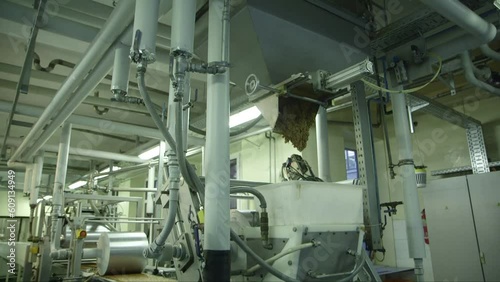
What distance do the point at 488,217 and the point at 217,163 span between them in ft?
9.61

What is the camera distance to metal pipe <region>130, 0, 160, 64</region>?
1.21 meters

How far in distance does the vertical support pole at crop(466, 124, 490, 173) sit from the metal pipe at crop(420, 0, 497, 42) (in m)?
2.13

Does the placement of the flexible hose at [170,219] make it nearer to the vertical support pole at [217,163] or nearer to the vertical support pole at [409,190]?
the vertical support pole at [217,163]

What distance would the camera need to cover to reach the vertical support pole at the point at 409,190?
191 centimetres

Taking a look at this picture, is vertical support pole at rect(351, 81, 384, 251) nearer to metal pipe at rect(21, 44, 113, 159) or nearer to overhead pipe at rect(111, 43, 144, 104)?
overhead pipe at rect(111, 43, 144, 104)

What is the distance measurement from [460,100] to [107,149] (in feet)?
18.3

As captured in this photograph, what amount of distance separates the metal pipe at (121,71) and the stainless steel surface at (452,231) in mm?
3191

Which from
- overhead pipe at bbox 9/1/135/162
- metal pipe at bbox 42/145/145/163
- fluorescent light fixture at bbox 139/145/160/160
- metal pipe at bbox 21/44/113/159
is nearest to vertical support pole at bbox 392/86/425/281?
overhead pipe at bbox 9/1/135/162

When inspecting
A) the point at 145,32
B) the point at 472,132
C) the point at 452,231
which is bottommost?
the point at 452,231

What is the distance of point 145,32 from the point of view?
129 centimetres

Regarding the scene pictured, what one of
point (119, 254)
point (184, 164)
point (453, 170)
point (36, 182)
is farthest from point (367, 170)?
point (36, 182)

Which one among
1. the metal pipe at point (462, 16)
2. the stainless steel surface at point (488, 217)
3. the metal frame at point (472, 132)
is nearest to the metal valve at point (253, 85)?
the metal pipe at point (462, 16)

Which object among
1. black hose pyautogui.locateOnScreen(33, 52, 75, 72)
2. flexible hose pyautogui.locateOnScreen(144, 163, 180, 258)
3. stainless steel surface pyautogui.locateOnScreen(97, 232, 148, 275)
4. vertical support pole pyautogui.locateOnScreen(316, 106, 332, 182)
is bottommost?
stainless steel surface pyautogui.locateOnScreen(97, 232, 148, 275)

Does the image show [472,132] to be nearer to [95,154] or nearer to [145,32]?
[145,32]
